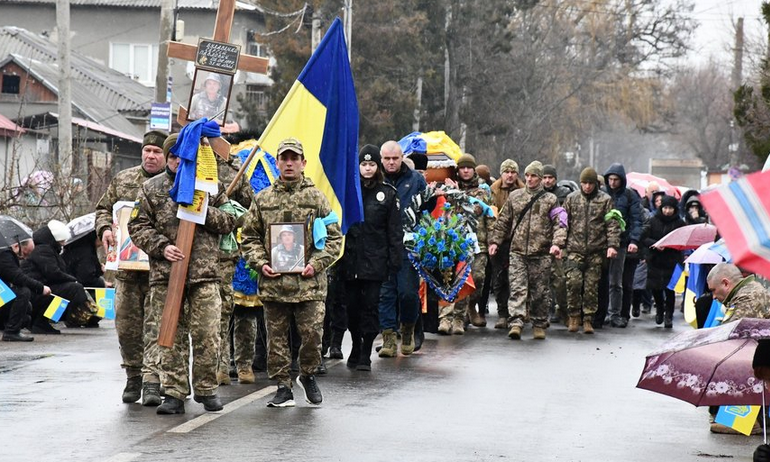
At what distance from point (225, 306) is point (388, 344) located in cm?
355

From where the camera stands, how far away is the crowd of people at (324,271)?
1062cm

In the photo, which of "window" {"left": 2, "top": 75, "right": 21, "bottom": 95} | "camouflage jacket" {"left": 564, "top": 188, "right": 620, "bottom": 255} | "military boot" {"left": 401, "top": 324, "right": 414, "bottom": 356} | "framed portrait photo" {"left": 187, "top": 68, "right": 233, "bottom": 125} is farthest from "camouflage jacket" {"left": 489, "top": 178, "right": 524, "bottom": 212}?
"window" {"left": 2, "top": 75, "right": 21, "bottom": 95}

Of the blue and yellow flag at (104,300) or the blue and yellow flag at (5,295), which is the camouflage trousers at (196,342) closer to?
the blue and yellow flag at (5,295)

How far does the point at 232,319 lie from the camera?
1290 centimetres

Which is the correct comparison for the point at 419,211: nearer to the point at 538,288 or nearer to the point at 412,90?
the point at 538,288

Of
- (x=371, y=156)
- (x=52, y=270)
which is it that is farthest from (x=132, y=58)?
(x=371, y=156)

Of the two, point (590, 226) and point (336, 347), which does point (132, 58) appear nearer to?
point (590, 226)

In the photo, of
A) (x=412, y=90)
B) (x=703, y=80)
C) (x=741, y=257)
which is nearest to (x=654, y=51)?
(x=412, y=90)

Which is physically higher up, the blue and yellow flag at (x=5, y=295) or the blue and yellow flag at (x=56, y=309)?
the blue and yellow flag at (x=5, y=295)

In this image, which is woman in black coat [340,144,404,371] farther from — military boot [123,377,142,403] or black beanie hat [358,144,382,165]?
military boot [123,377,142,403]

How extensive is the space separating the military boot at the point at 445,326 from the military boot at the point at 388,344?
304cm

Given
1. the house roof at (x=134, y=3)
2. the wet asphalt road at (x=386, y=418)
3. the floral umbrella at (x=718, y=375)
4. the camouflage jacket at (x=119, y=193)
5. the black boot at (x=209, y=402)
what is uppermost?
the house roof at (x=134, y=3)

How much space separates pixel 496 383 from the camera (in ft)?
43.2

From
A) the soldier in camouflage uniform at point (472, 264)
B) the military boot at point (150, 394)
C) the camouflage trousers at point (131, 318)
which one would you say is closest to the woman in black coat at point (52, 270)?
the soldier in camouflage uniform at point (472, 264)
